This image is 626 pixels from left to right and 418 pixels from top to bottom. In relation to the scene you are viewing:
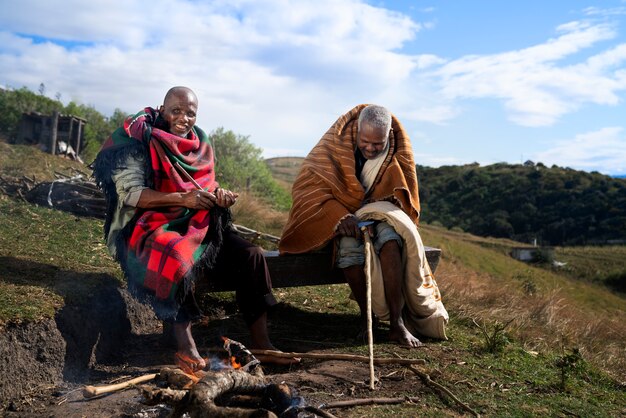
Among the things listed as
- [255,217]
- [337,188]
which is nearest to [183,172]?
[337,188]

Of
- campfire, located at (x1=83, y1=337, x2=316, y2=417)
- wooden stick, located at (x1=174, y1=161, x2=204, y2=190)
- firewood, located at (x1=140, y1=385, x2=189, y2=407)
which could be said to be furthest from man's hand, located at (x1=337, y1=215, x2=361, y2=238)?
firewood, located at (x1=140, y1=385, x2=189, y2=407)

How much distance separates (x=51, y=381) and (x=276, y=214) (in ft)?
25.3

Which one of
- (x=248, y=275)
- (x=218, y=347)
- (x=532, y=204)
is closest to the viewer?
(x=248, y=275)

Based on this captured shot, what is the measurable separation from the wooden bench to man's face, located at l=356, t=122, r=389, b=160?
93 cm

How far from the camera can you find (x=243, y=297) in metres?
Result: 4.37

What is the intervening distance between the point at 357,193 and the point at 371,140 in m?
0.46

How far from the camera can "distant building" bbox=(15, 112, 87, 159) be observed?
1270cm

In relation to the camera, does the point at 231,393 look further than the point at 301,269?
No

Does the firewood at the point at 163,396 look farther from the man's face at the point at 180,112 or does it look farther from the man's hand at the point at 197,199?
the man's face at the point at 180,112

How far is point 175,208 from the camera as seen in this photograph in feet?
14.1

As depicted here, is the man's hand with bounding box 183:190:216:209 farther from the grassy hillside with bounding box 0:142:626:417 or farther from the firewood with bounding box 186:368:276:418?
the firewood with bounding box 186:368:276:418

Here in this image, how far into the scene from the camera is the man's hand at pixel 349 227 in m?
4.91

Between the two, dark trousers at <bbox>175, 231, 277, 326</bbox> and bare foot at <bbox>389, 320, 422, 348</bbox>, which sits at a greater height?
dark trousers at <bbox>175, 231, 277, 326</bbox>

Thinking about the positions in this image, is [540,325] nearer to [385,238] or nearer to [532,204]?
[385,238]
